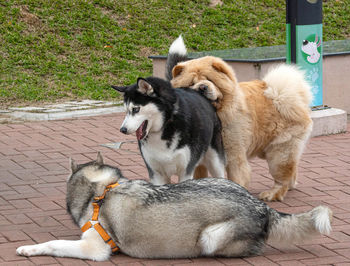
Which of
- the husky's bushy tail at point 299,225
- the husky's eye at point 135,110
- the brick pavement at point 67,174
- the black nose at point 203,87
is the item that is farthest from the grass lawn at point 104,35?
the husky's bushy tail at point 299,225

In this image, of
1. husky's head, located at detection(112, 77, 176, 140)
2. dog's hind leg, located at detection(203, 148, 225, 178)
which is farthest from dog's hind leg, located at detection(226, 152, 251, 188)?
husky's head, located at detection(112, 77, 176, 140)

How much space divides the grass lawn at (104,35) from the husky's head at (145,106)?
5566 millimetres

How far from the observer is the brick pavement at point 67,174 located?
4.70m

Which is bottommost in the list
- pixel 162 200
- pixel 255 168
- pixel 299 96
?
pixel 255 168

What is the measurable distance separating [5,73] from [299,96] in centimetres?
679

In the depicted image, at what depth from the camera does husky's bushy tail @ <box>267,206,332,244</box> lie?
4.51 metres

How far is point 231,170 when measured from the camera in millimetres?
5867

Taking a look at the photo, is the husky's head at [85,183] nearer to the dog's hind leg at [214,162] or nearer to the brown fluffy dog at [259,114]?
the dog's hind leg at [214,162]

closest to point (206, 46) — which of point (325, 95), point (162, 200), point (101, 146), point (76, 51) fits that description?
point (76, 51)

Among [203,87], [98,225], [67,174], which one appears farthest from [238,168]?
[67,174]

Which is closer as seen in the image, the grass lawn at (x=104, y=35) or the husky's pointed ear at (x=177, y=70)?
the husky's pointed ear at (x=177, y=70)

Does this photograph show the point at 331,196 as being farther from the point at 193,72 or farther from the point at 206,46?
the point at 206,46

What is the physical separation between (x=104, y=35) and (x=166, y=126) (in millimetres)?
8418

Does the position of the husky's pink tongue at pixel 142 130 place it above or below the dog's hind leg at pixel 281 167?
above
